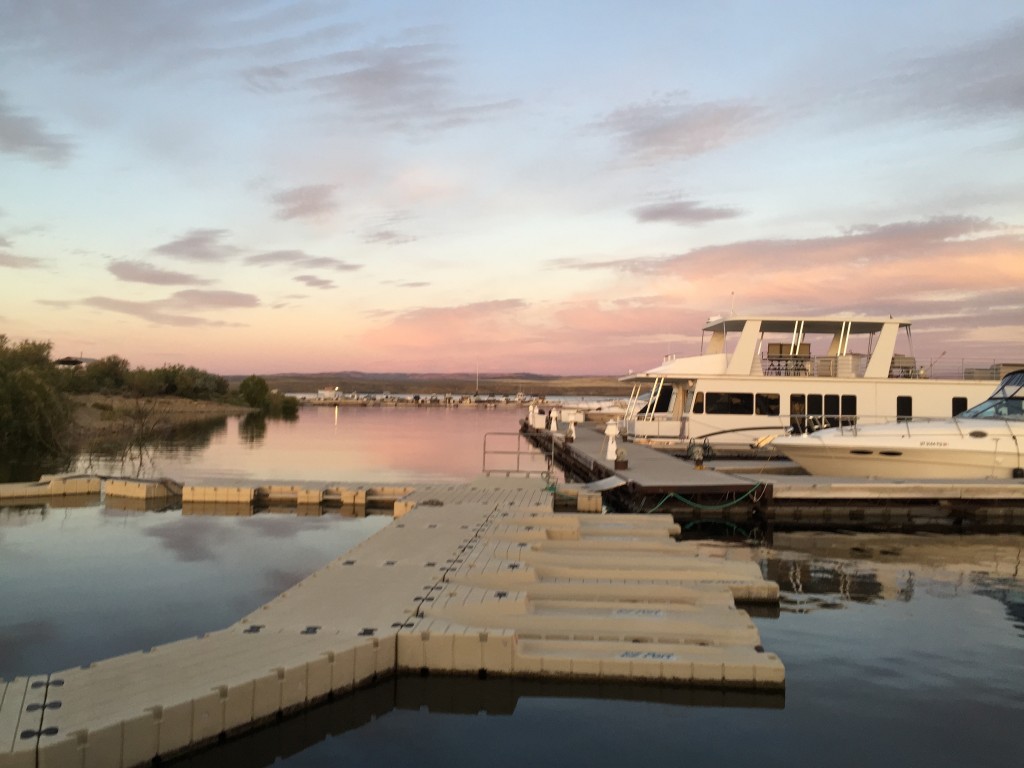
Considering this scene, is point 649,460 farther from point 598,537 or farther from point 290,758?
point 290,758

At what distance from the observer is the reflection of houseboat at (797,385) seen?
84.6 ft

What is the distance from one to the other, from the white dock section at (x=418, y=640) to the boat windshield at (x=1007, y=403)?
11585mm

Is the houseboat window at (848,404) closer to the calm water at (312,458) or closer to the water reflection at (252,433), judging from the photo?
the calm water at (312,458)

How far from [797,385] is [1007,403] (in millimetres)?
6895

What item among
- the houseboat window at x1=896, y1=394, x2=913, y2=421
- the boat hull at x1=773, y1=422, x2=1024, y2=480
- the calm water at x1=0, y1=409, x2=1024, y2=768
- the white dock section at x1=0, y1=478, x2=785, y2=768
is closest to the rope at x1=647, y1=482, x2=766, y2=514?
the calm water at x1=0, y1=409, x2=1024, y2=768

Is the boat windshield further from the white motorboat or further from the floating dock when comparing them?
the floating dock

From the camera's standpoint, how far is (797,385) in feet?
85.0

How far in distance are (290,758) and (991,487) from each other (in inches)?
600

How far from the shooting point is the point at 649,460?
2173 centimetres

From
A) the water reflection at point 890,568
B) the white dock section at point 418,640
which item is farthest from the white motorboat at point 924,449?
the white dock section at point 418,640

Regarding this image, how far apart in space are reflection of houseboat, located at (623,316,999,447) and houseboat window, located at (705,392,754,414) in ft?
0.10

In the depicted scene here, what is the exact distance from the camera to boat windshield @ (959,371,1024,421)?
19.3 meters

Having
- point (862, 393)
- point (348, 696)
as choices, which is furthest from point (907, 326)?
point (348, 696)

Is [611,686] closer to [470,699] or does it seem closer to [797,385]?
[470,699]
